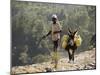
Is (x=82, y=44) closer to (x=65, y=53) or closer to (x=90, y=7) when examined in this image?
(x=65, y=53)

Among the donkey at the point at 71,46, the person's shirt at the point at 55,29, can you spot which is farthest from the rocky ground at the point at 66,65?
the person's shirt at the point at 55,29

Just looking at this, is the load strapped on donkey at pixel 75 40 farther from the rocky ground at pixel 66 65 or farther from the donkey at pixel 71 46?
the rocky ground at pixel 66 65

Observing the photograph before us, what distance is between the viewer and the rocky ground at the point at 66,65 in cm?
230

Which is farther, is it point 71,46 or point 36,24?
point 71,46

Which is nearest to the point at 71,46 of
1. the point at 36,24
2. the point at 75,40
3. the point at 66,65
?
the point at 75,40

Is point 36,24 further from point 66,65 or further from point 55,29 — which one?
point 66,65

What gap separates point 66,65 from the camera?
249 cm

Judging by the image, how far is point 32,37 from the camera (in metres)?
2.34

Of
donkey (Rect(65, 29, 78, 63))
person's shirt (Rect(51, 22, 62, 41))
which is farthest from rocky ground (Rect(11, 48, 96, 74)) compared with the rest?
person's shirt (Rect(51, 22, 62, 41))

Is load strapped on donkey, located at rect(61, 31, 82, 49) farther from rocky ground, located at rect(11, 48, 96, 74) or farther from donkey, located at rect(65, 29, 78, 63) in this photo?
rocky ground, located at rect(11, 48, 96, 74)

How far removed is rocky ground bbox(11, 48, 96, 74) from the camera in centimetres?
230

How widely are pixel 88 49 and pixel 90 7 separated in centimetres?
53

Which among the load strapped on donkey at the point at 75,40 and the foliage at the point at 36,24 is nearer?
the foliage at the point at 36,24

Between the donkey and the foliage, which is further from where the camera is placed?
the donkey
